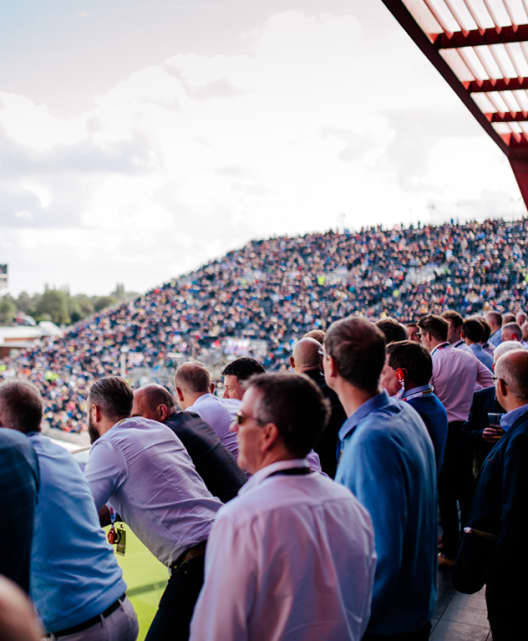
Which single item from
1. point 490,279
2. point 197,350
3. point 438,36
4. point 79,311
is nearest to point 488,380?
point 438,36

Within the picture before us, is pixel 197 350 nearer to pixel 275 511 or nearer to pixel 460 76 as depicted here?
pixel 460 76

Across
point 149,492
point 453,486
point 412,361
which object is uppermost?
point 412,361

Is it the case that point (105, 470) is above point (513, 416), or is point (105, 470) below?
below

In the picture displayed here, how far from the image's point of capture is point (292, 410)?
1395mm

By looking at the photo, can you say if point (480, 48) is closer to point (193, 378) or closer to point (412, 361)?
point (412, 361)

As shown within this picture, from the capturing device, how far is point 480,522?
224 centimetres

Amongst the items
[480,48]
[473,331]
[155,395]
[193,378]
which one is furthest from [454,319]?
[155,395]

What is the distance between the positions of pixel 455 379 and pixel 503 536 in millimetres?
2252

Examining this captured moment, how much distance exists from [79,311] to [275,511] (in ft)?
353

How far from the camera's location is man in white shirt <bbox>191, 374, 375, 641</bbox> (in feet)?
4.02

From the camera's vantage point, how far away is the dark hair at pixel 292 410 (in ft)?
4.56

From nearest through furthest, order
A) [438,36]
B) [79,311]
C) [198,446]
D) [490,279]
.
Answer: [198,446] → [438,36] → [490,279] → [79,311]

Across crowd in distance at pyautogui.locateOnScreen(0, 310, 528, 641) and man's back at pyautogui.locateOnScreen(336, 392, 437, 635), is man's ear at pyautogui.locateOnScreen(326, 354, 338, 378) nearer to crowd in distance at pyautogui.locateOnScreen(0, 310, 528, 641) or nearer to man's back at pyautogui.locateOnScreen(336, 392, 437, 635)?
crowd in distance at pyautogui.locateOnScreen(0, 310, 528, 641)

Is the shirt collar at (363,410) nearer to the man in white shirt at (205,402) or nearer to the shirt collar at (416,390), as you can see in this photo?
the shirt collar at (416,390)
